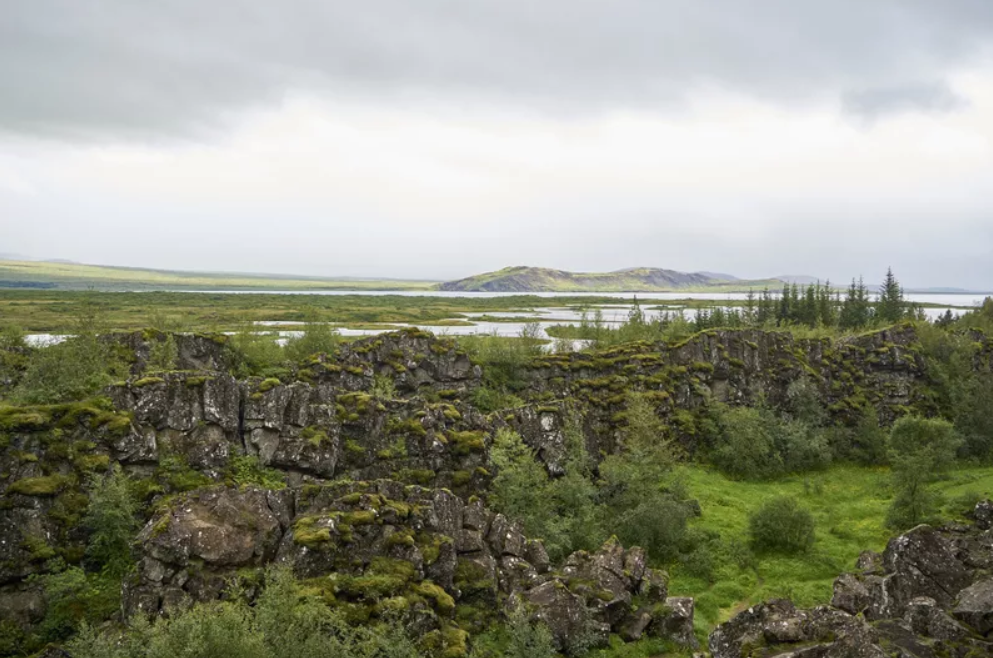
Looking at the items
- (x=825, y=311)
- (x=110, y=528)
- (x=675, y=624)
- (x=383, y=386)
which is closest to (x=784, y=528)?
(x=675, y=624)

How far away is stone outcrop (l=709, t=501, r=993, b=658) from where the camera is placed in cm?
1880

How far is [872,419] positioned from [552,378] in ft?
122

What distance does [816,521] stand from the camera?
4906cm

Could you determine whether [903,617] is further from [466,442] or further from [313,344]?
[313,344]

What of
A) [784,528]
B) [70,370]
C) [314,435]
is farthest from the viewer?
[784,528]

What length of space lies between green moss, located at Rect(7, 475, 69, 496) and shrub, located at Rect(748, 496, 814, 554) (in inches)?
1768

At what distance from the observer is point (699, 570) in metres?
40.6

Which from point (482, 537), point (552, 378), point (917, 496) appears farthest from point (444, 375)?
point (917, 496)

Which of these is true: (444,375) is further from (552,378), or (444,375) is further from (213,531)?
(213,531)

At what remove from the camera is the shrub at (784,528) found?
43.3m

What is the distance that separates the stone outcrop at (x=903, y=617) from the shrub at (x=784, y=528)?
47.6ft

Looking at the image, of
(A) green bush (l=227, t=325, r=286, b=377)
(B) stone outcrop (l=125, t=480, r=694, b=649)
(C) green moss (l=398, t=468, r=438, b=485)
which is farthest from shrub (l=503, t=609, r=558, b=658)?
(A) green bush (l=227, t=325, r=286, b=377)

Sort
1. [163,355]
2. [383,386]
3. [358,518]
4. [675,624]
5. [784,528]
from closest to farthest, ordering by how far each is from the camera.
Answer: [358,518] → [675,624] → [784,528] → [163,355] → [383,386]

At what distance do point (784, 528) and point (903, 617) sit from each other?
23.5 metres
